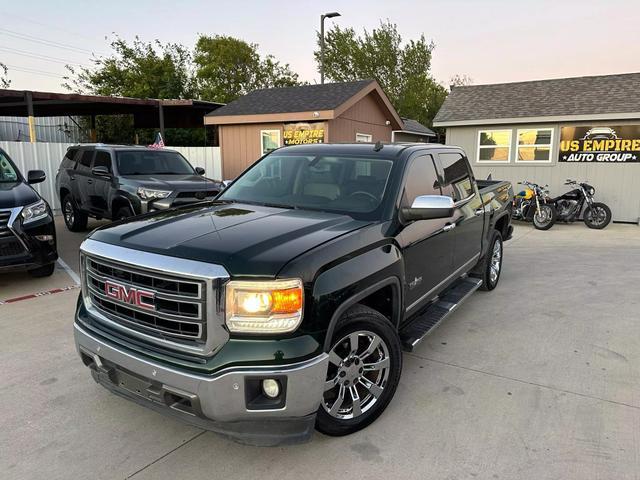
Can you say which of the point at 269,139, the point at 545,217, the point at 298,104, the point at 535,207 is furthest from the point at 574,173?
the point at 269,139

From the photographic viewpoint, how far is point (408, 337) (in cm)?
361

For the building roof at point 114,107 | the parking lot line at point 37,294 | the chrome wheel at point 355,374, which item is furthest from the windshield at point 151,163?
the chrome wheel at point 355,374

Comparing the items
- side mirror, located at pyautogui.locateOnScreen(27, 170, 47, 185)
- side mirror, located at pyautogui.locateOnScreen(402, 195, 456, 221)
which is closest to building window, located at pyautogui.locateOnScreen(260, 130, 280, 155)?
side mirror, located at pyautogui.locateOnScreen(27, 170, 47, 185)

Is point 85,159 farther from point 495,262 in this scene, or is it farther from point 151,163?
point 495,262

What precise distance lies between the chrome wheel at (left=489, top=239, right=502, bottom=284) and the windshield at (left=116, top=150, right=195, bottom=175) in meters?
6.09

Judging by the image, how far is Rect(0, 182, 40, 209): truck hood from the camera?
571cm

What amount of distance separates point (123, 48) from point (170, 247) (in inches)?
1384

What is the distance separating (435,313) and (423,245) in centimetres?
78

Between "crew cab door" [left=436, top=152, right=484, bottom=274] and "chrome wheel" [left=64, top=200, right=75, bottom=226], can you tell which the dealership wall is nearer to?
"crew cab door" [left=436, top=152, right=484, bottom=274]

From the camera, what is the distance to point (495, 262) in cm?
622

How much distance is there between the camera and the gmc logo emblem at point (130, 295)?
2541 millimetres

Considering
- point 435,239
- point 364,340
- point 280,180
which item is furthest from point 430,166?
point 364,340

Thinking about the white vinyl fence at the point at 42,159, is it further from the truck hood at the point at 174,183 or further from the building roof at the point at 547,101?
the building roof at the point at 547,101

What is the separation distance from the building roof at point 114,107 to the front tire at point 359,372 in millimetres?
13639
